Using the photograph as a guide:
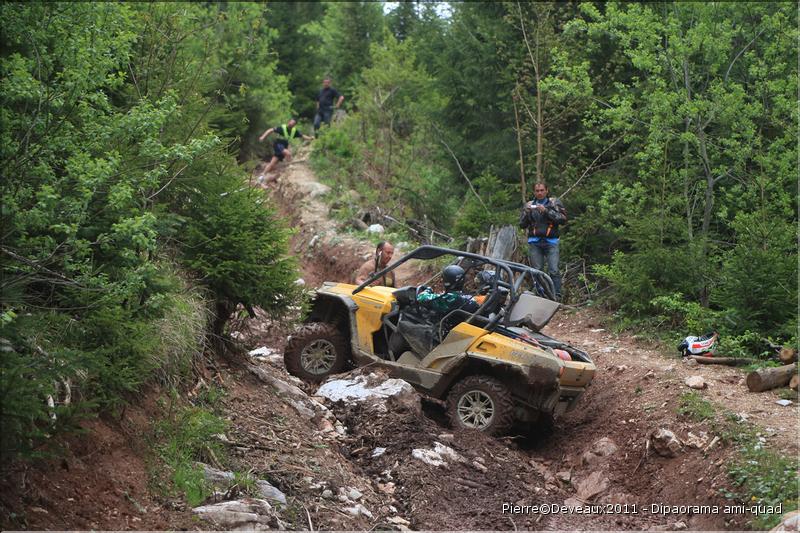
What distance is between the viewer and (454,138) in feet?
61.4

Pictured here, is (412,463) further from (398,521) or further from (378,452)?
(398,521)

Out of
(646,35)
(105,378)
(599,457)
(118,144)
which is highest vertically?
(646,35)

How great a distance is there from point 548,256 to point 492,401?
495 cm

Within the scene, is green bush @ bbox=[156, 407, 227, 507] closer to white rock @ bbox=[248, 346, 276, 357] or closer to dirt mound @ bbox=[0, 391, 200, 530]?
dirt mound @ bbox=[0, 391, 200, 530]

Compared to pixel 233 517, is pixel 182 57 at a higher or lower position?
higher

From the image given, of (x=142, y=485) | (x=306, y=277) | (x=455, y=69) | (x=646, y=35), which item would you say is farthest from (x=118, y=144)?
(x=455, y=69)

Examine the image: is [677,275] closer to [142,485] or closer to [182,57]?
[182,57]

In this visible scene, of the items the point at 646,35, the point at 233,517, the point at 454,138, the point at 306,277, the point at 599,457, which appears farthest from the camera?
the point at 454,138

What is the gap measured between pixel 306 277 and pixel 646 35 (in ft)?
25.6

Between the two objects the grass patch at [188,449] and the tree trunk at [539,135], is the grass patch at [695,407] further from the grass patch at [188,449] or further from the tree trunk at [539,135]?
the tree trunk at [539,135]

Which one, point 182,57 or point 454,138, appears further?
point 454,138

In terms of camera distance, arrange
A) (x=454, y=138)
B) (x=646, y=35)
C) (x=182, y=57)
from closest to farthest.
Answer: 1. (x=182, y=57)
2. (x=646, y=35)
3. (x=454, y=138)

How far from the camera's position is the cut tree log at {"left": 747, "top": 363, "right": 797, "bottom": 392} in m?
9.20

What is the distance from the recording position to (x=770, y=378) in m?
9.22
